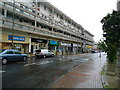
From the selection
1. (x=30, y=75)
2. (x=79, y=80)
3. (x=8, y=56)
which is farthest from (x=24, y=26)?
(x=79, y=80)

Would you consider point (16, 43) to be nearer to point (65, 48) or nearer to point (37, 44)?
point (37, 44)

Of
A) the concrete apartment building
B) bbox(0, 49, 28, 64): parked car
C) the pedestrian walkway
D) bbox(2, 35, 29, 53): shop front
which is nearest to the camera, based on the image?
the pedestrian walkway

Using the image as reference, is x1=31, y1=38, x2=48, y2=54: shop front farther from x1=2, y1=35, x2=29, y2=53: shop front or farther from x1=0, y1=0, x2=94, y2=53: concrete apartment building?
x1=2, y1=35, x2=29, y2=53: shop front

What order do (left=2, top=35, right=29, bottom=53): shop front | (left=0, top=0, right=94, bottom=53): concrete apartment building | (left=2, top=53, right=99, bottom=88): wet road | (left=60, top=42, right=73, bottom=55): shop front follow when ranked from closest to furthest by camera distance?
1. (left=2, top=53, right=99, bottom=88): wet road
2. (left=0, top=0, right=94, bottom=53): concrete apartment building
3. (left=2, top=35, right=29, bottom=53): shop front
4. (left=60, top=42, right=73, bottom=55): shop front

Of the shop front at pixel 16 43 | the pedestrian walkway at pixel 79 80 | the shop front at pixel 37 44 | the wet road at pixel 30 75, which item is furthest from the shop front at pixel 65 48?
the pedestrian walkway at pixel 79 80

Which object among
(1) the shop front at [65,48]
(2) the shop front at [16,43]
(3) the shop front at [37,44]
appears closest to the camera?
(2) the shop front at [16,43]

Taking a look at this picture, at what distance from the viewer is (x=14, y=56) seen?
12.5 metres

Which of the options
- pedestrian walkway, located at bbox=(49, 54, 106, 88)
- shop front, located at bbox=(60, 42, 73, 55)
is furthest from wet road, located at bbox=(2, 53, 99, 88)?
shop front, located at bbox=(60, 42, 73, 55)

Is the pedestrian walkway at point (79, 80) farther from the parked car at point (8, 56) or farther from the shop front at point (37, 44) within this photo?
the shop front at point (37, 44)

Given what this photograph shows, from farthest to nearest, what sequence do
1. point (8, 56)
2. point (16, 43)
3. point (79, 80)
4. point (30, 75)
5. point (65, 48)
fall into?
point (65, 48) < point (16, 43) < point (8, 56) < point (30, 75) < point (79, 80)

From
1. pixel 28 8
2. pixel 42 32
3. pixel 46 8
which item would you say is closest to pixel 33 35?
pixel 42 32

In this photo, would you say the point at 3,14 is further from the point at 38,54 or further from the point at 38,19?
the point at 38,54

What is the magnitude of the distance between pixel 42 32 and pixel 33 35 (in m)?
2.72

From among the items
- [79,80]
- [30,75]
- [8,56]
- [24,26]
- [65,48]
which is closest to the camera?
[79,80]
